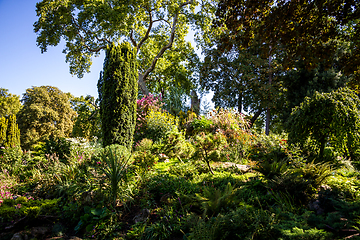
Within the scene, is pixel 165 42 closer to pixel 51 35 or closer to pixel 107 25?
pixel 107 25

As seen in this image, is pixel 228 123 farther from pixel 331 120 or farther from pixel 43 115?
pixel 43 115

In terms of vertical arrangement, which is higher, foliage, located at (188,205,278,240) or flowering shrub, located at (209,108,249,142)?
flowering shrub, located at (209,108,249,142)

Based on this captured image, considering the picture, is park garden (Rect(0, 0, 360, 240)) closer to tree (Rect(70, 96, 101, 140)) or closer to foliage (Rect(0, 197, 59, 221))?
foliage (Rect(0, 197, 59, 221))

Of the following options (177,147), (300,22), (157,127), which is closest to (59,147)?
(157,127)

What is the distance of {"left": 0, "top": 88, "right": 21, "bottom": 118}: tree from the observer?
73.9 feet

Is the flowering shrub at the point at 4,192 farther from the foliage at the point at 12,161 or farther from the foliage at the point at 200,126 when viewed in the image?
the foliage at the point at 200,126

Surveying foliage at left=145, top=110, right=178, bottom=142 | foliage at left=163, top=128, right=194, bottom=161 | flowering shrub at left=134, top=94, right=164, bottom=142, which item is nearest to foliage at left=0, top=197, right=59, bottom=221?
foliage at left=163, top=128, right=194, bottom=161

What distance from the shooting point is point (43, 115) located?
13.9m

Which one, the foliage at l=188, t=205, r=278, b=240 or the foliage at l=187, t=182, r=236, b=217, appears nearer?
the foliage at l=188, t=205, r=278, b=240

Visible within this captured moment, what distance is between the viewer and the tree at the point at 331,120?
4043 millimetres

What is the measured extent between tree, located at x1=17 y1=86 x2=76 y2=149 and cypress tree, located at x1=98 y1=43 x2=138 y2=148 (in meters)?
7.87

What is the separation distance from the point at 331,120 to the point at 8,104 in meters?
30.4

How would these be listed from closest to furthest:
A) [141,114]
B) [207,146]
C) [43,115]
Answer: [207,146], [141,114], [43,115]

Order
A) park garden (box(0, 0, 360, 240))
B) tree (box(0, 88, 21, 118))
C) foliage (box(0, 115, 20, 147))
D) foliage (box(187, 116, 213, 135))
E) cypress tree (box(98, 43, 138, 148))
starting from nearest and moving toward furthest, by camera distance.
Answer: park garden (box(0, 0, 360, 240)), cypress tree (box(98, 43, 138, 148)), foliage (box(0, 115, 20, 147)), foliage (box(187, 116, 213, 135)), tree (box(0, 88, 21, 118))
